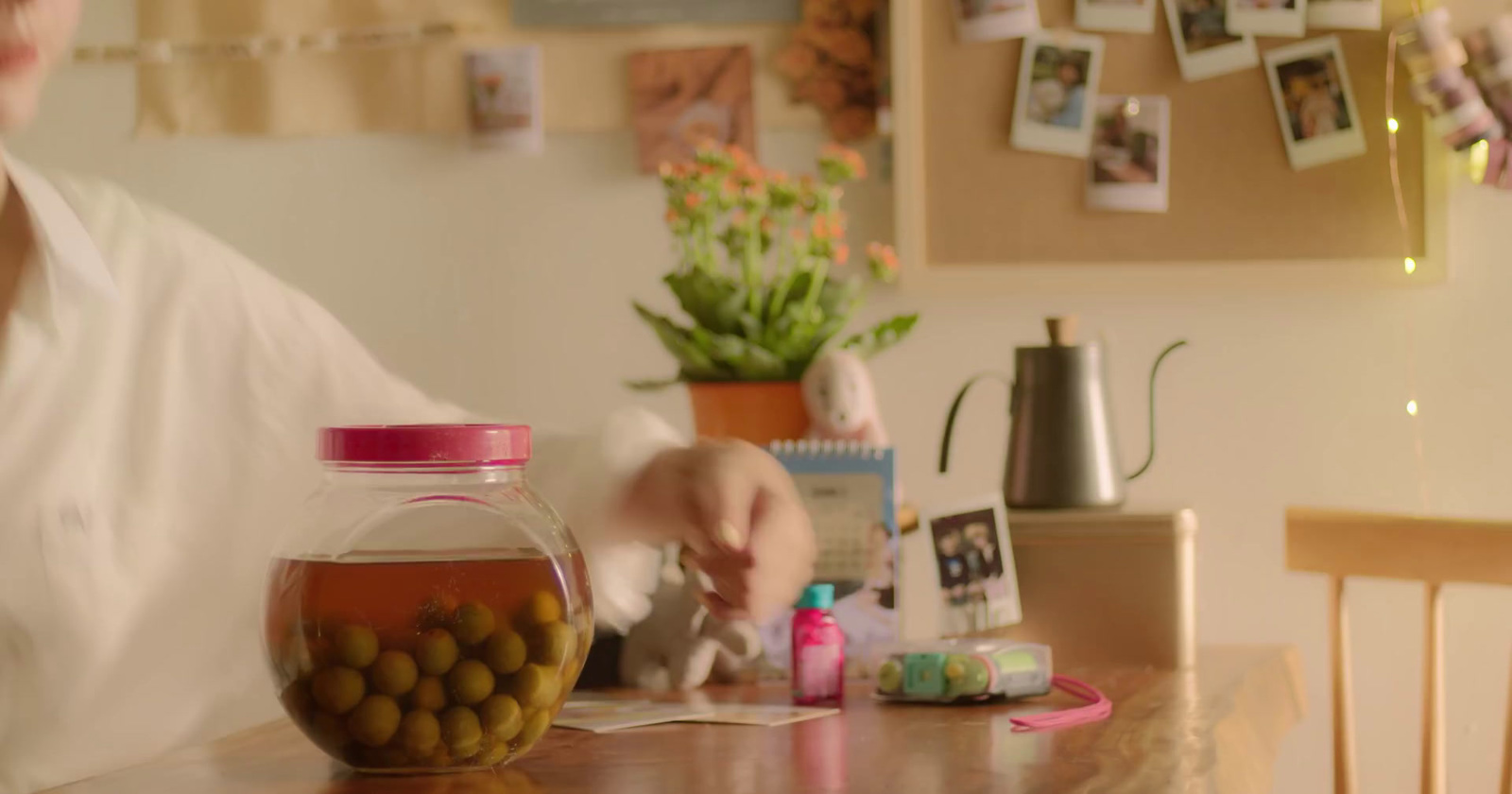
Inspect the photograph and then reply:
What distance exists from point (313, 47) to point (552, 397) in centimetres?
58

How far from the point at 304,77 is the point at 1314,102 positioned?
4.32ft

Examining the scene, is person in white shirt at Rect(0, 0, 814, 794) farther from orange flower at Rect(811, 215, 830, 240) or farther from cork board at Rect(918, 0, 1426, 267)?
cork board at Rect(918, 0, 1426, 267)

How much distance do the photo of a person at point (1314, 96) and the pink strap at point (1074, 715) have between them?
1.02 m

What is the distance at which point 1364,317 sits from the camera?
1864 mm

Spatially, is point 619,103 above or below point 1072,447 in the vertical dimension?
above

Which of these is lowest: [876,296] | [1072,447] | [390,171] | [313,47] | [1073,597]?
[1073,597]

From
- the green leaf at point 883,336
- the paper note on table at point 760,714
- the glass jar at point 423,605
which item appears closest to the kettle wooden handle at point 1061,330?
the green leaf at point 883,336

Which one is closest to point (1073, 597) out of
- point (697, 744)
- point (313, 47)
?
point (697, 744)

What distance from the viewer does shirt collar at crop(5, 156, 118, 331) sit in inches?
39.4

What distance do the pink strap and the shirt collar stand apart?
2.24ft

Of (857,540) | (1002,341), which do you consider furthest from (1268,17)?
(857,540)

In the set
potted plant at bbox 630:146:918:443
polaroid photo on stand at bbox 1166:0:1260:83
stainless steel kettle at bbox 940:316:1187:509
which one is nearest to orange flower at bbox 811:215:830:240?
potted plant at bbox 630:146:918:443

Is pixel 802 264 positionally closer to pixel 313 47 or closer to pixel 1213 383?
pixel 1213 383

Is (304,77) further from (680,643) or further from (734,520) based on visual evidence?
(734,520)
